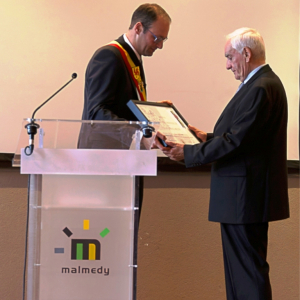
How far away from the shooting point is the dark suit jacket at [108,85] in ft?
6.64

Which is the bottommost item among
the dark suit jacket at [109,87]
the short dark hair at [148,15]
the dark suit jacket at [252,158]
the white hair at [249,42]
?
the dark suit jacket at [252,158]

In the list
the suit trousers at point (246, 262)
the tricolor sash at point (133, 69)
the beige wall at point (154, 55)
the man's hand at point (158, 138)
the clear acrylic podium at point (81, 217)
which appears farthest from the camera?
the beige wall at point (154, 55)

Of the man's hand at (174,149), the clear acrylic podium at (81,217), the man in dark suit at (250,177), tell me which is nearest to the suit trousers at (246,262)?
the man in dark suit at (250,177)

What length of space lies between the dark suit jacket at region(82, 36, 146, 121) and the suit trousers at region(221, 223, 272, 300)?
0.82 m

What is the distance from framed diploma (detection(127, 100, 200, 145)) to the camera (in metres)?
1.86

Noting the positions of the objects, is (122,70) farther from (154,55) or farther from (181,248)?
(181,248)

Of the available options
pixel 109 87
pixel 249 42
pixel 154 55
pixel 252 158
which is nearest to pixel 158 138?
pixel 109 87

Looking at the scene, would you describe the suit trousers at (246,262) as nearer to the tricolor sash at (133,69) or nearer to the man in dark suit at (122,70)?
the man in dark suit at (122,70)

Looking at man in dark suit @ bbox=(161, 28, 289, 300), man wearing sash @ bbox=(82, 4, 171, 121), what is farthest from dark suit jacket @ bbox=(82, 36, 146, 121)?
man in dark suit @ bbox=(161, 28, 289, 300)

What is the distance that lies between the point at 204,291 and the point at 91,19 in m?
2.11

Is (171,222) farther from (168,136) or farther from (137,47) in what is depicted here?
(137,47)

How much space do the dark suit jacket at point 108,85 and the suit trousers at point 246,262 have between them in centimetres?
82

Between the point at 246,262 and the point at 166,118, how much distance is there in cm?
82

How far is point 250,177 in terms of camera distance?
1843 mm
